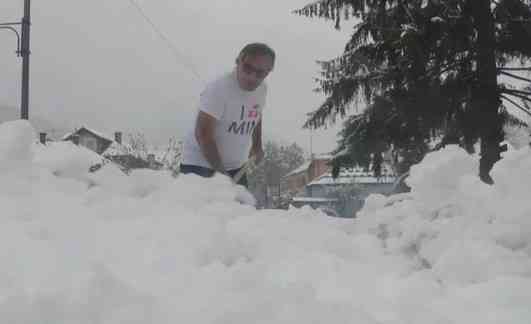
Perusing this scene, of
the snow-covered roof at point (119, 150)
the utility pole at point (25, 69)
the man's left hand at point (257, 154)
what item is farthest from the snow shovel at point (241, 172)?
the snow-covered roof at point (119, 150)

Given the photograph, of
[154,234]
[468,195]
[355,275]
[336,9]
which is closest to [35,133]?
[154,234]

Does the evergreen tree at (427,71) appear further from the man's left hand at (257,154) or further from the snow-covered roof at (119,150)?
the snow-covered roof at (119,150)

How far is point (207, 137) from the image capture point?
2492 millimetres

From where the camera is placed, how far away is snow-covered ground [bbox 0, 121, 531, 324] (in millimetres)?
812

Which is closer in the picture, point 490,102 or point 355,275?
point 355,275

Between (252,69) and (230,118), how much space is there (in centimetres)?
26

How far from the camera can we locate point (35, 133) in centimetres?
147

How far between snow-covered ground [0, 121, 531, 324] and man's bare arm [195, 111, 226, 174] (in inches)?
32.5

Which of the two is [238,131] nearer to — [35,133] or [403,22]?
[35,133]

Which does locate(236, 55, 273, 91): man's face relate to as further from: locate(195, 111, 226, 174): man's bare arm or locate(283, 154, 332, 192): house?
locate(283, 154, 332, 192): house

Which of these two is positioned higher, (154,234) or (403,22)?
(403,22)

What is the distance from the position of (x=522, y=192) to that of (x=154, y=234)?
793 mm

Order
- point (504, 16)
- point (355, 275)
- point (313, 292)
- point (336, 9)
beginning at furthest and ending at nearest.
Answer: point (336, 9), point (504, 16), point (355, 275), point (313, 292)

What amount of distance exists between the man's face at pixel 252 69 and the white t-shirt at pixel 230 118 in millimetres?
45
